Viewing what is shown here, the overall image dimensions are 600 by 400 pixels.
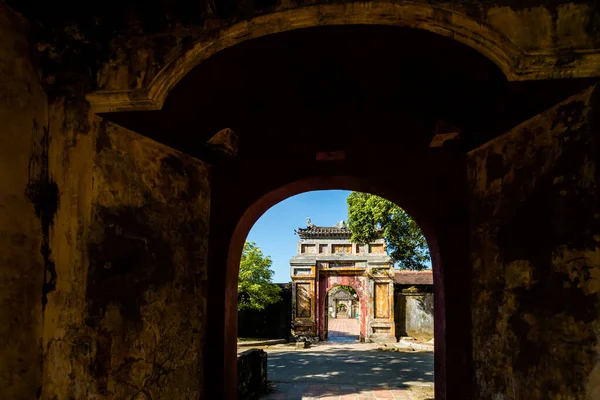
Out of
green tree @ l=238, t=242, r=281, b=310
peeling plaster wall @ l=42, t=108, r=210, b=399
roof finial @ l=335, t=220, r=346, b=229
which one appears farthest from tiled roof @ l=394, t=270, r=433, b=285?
peeling plaster wall @ l=42, t=108, r=210, b=399

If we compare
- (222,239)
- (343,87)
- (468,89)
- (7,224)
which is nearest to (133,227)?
(7,224)

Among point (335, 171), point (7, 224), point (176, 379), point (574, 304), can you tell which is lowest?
point (176, 379)

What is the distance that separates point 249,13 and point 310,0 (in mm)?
394

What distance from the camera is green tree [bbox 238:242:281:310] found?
62.5ft

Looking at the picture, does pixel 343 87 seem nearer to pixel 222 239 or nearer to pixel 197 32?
pixel 197 32

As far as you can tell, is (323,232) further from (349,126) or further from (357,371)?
(349,126)

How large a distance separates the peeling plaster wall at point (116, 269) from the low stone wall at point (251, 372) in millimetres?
2663

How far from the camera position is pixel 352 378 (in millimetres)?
8578

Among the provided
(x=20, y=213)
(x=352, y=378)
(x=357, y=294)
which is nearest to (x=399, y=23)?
(x=20, y=213)

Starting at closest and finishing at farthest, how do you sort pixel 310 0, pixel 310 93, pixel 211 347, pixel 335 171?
1. pixel 310 0
2. pixel 310 93
3. pixel 211 347
4. pixel 335 171

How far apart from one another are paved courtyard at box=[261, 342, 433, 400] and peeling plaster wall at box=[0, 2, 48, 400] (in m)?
4.57

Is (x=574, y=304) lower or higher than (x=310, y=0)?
lower

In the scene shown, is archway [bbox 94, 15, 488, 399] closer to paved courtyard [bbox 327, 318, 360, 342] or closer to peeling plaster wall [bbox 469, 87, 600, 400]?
peeling plaster wall [bbox 469, 87, 600, 400]

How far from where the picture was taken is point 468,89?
305 centimetres
